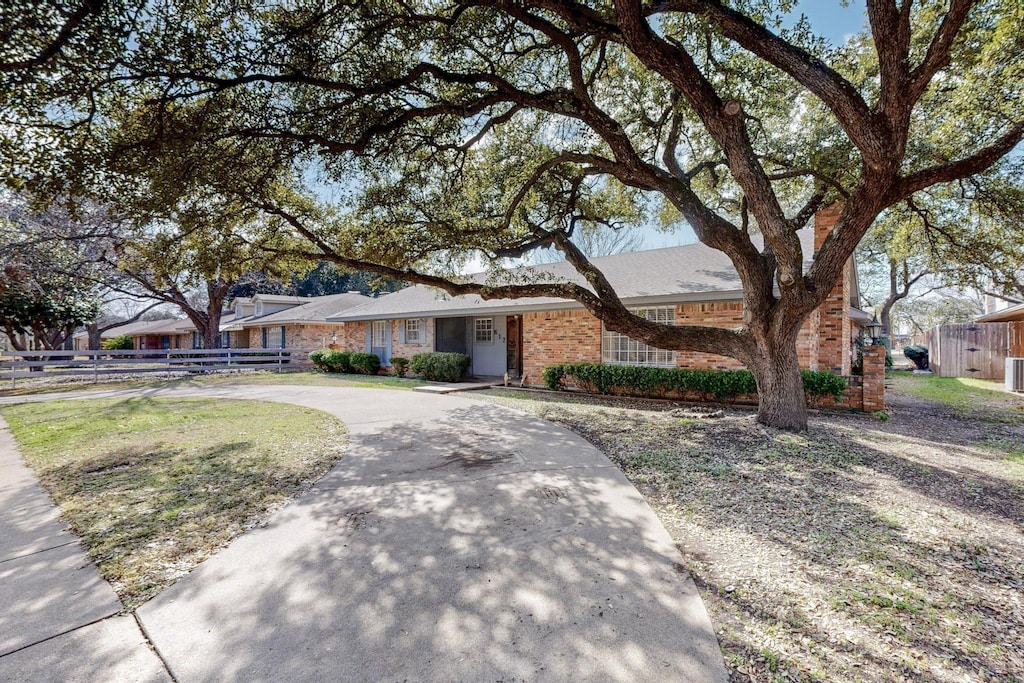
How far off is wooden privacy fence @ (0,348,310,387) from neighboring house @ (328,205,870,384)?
13.0ft

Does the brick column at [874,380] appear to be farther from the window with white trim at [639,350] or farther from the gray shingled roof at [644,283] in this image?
the window with white trim at [639,350]

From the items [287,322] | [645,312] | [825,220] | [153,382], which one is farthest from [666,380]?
[287,322]

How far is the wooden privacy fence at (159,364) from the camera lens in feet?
54.0

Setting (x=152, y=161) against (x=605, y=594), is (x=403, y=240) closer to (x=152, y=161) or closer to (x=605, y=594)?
(x=152, y=161)

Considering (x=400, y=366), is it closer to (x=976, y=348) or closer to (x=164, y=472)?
(x=164, y=472)

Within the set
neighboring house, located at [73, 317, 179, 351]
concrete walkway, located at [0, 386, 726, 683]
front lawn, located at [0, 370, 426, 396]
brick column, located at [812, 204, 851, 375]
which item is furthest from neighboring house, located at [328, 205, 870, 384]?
neighboring house, located at [73, 317, 179, 351]

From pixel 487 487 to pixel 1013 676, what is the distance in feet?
11.4

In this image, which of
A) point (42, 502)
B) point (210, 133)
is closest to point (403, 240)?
point (210, 133)

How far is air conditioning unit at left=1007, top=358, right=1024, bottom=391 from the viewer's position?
13.2 m

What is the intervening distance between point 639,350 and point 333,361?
532 inches

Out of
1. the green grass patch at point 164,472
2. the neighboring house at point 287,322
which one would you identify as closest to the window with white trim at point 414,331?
the neighboring house at point 287,322

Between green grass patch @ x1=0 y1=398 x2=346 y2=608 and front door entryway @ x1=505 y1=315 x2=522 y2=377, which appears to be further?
front door entryway @ x1=505 y1=315 x2=522 y2=377

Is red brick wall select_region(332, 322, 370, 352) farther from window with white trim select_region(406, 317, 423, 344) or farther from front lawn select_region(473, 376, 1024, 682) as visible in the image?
front lawn select_region(473, 376, 1024, 682)

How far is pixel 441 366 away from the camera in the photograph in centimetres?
1523
